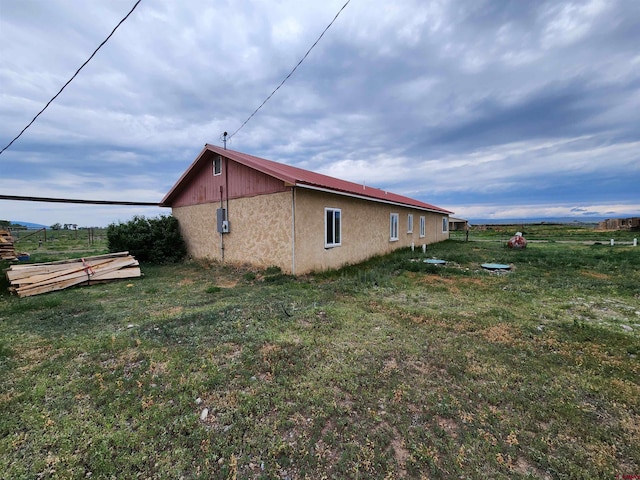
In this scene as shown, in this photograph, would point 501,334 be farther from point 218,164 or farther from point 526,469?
point 218,164

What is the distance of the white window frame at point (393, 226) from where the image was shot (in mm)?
14852

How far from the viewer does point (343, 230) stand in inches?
428

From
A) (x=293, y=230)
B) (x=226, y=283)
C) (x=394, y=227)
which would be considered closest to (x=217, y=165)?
(x=293, y=230)

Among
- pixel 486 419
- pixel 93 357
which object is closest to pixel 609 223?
pixel 486 419

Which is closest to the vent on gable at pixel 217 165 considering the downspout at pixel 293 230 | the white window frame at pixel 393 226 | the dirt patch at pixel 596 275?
the downspout at pixel 293 230

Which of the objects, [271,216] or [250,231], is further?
[250,231]

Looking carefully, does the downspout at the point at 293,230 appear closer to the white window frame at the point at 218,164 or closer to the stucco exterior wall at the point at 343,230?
the stucco exterior wall at the point at 343,230

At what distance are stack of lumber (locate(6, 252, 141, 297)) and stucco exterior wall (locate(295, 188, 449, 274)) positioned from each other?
5.81 metres

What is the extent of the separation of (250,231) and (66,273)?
17.7ft

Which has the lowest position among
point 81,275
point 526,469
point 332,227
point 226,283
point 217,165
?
point 526,469

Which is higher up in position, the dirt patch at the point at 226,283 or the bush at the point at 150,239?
the bush at the point at 150,239

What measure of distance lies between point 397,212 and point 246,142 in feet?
28.8

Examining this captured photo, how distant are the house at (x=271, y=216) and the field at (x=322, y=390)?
11.7ft

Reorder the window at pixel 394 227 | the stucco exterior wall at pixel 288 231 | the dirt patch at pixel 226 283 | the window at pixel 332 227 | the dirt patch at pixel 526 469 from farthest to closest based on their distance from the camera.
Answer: the window at pixel 394 227 < the window at pixel 332 227 < the stucco exterior wall at pixel 288 231 < the dirt patch at pixel 226 283 < the dirt patch at pixel 526 469
